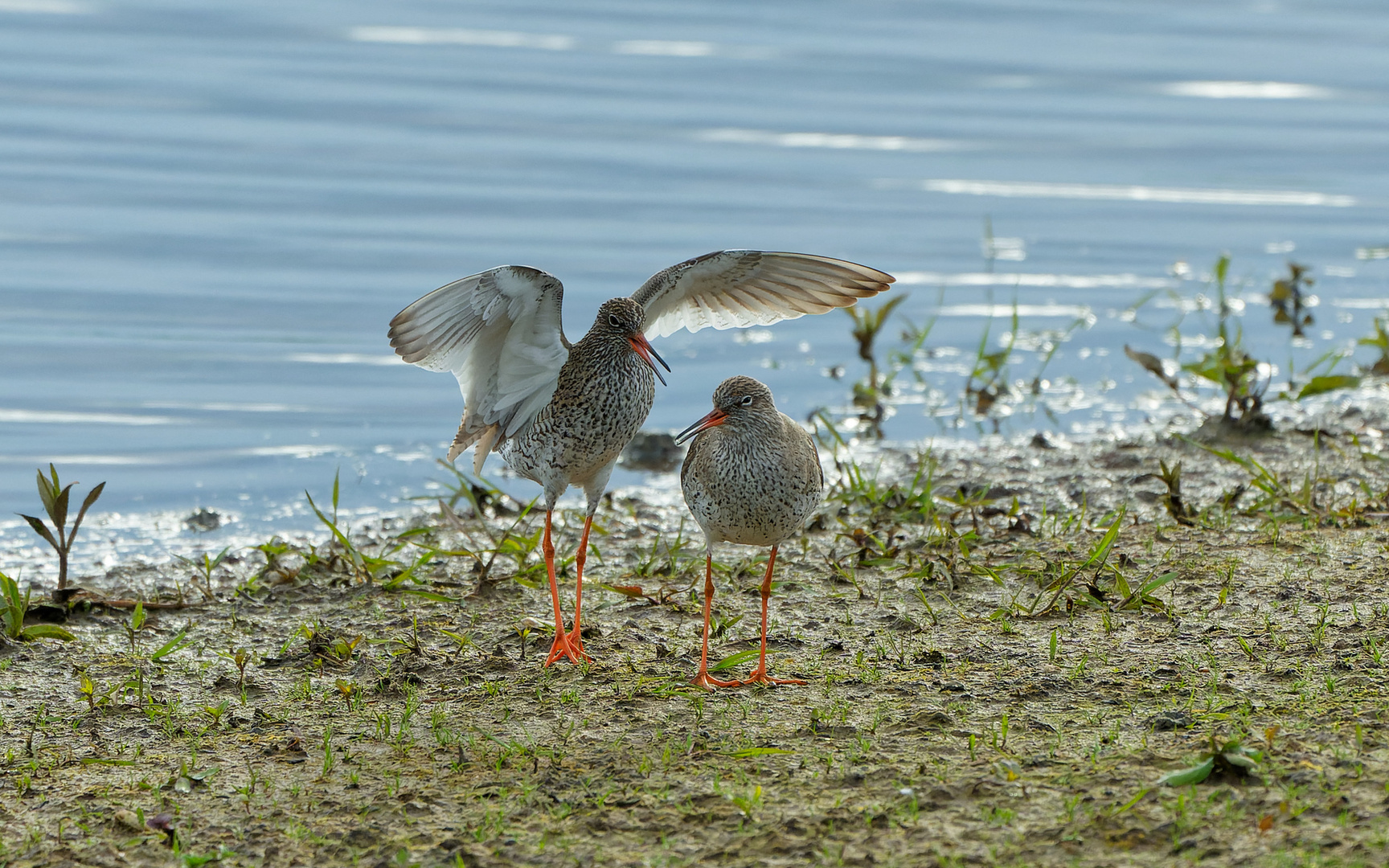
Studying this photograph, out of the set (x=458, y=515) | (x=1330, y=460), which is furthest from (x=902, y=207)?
→ (x=458, y=515)

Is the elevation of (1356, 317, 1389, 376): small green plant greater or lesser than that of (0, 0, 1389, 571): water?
lesser

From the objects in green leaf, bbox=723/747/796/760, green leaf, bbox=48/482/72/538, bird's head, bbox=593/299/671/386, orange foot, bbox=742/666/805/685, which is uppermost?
bird's head, bbox=593/299/671/386

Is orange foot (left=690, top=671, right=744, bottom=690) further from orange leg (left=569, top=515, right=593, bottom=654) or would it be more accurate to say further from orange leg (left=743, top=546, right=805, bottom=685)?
orange leg (left=569, top=515, right=593, bottom=654)

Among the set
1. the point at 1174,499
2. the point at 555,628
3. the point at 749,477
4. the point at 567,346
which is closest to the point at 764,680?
the point at 749,477

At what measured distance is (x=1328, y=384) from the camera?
26.1ft

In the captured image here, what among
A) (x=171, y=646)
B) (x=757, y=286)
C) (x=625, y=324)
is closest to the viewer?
(x=171, y=646)

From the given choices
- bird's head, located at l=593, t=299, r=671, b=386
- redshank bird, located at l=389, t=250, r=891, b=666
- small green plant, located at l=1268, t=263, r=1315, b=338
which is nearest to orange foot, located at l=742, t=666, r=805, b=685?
redshank bird, located at l=389, t=250, r=891, b=666

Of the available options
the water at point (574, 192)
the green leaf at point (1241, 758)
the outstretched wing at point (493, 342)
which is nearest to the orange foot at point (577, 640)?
the outstretched wing at point (493, 342)

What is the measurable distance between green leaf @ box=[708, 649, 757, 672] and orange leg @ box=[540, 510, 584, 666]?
50 cm

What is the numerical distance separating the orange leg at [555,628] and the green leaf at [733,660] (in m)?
0.50

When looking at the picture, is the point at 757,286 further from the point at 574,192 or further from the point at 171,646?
the point at 574,192

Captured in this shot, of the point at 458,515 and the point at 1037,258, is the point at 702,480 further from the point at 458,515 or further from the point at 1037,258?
the point at 1037,258

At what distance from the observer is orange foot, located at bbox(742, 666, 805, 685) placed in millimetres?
4949

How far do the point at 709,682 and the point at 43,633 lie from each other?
95.9 inches
